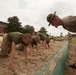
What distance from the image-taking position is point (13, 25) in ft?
137

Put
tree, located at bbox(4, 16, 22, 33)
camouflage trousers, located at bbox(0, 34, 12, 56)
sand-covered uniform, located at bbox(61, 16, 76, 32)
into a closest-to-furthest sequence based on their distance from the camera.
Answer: sand-covered uniform, located at bbox(61, 16, 76, 32)
camouflage trousers, located at bbox(0, 34, 12, 56)
tree, located at bbox(4, 16, 22, 33)

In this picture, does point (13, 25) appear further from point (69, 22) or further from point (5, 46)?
point (69, 22)

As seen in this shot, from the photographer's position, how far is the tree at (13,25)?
40.8 metres

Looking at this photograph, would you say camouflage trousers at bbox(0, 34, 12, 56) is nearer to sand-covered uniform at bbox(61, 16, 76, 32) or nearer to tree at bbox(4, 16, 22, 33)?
sand-covered uniform at bbox(61, 16, 76, 32)

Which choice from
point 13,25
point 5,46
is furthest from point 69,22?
point 13,25

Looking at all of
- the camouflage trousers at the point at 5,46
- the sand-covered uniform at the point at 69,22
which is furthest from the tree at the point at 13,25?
the sand-covered uniform at the point at 69,22

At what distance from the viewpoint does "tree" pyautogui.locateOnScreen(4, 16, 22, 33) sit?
40850mm

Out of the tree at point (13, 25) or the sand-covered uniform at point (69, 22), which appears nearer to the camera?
the sand-covered uniform at point (69, 22)

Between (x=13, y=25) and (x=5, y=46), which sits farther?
(x=13, y=25)

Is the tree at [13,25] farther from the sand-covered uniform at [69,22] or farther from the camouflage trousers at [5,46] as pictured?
the sand-covered uniform at [69,22]

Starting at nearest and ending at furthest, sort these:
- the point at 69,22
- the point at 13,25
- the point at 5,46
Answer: the point at 69,22
the point at 5,46
the point at 13,25

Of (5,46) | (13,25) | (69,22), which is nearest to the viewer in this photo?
(69,22)

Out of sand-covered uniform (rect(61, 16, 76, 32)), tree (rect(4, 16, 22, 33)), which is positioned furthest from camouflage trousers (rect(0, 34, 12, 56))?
tree (rect(4, 16, 22, 33))

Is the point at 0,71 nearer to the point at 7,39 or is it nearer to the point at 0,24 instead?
the point at 7,39
